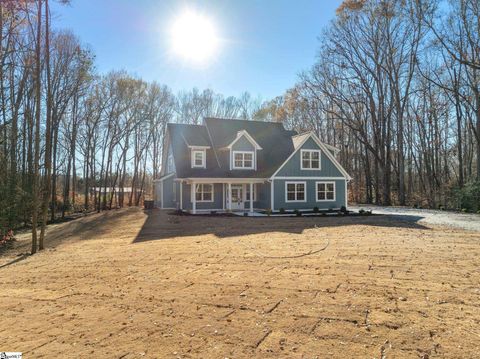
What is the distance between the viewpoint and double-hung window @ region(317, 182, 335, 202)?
24062mm

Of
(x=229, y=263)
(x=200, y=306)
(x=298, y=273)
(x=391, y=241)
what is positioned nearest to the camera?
(x=200, y=306)

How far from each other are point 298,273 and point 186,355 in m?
3.43

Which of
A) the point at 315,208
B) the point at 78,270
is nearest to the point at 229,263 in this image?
the point at 78,270

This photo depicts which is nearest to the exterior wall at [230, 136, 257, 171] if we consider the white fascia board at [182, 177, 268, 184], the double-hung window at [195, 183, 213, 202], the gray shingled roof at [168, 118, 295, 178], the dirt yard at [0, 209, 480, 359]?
the gray shingled roof at [168, 118, 295, 178]

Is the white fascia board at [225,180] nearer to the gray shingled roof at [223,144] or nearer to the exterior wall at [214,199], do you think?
the gray shingled roof at [223,144]

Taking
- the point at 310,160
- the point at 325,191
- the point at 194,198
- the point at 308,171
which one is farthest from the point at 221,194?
the point at 325,191

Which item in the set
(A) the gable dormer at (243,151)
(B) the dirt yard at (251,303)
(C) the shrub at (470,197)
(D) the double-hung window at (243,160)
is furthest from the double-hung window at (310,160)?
(B) the dirt yard at (251,303)

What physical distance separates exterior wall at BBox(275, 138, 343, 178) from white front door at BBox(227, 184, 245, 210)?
3031 millimetres

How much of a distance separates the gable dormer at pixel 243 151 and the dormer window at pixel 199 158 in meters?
1.90

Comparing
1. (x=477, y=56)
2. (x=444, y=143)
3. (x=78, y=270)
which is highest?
(x=477, y=56)

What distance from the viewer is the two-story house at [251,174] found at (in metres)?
23.0

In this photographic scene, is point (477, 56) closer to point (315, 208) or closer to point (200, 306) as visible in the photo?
point (315, 208)

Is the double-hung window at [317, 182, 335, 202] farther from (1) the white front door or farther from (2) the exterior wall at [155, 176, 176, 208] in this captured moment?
(2) the exterior wall at [155, 176, 176, 208]

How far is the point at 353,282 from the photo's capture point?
18.6ft
